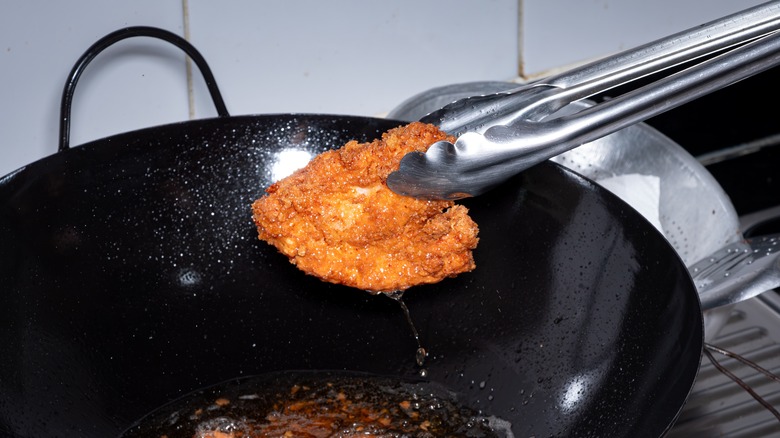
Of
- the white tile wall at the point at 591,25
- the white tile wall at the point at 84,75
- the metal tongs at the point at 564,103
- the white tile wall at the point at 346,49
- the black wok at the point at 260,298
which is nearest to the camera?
the metal tongs at the point at 564,103

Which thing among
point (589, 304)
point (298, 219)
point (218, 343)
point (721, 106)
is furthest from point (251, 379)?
point (721, 106)

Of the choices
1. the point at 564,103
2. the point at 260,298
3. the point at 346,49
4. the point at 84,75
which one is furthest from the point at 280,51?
the point at 564,103

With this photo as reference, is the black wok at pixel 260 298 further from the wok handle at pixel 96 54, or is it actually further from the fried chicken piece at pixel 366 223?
the fried chicken piece at pixel 366 223

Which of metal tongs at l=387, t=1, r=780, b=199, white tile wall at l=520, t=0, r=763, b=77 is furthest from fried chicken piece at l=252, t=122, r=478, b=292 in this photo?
white tile wall at l=520, t=0, r=763, b=77

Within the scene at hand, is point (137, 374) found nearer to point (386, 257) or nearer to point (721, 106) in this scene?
point (386, 257)

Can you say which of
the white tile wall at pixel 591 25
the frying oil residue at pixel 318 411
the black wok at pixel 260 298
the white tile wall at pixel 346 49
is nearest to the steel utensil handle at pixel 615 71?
the black wok at pixel 260 298

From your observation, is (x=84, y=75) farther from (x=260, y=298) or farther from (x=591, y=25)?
(x=591, y=25)
